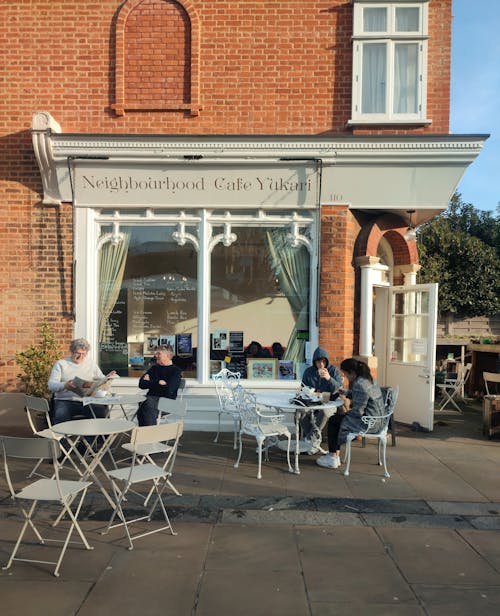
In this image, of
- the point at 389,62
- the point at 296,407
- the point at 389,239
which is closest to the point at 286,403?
the point at 296,407

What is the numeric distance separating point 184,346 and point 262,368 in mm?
1260

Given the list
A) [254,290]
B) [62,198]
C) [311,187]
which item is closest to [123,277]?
[62,198]

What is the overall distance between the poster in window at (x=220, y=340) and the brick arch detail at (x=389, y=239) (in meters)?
2.36

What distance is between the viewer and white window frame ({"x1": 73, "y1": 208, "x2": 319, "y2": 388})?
7723 mm

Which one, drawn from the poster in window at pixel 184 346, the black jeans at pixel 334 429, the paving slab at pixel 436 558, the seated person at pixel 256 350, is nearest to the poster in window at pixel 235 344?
the seated person at pixel 256 350

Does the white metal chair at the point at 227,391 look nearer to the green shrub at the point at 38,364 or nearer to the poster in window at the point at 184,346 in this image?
the poster in window at the point at 184,346

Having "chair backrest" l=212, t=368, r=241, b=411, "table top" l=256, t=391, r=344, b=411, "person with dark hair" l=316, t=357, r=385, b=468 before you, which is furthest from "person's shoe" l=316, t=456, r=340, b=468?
"chair backrest" l=212, t=368, r=241, b=411

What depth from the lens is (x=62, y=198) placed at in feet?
25.2

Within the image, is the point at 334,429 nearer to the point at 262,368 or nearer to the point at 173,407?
the point at 262,368

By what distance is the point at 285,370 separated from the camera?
801 cm

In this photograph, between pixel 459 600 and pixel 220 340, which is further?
pixel 220 340

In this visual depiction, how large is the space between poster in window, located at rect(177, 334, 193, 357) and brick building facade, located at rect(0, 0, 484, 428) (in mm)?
575

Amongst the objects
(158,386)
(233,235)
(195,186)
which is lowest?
(158,386)

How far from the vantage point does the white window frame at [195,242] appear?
7.72 metres
